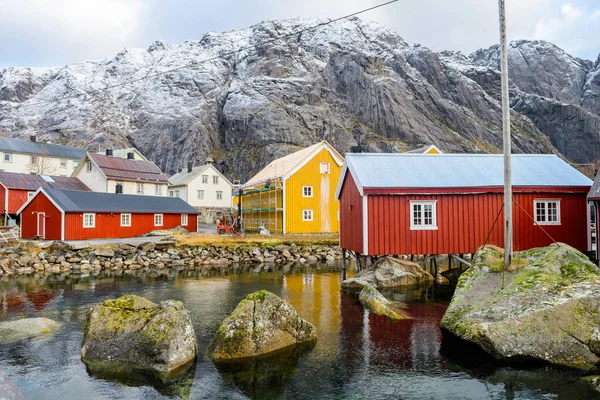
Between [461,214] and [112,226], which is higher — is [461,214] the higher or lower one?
the higher one

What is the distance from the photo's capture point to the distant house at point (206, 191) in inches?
2211

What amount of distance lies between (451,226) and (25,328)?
16.1 meters

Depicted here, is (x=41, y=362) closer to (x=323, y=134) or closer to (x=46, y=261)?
(x=46, y=261)

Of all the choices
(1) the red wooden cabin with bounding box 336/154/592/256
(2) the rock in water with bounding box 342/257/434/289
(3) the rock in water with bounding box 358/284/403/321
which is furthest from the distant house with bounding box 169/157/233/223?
(3) the rock in water with bounding box 358/284/403/321

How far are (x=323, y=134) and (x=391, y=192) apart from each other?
68156 millimetres

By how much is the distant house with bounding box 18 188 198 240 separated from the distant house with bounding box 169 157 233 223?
1731cm

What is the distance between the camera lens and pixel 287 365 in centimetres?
973

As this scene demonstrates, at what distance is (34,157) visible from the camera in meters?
58.5

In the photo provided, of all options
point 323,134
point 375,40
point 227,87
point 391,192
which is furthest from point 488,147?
point 391,192

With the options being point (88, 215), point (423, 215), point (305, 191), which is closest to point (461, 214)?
point (423, 215)

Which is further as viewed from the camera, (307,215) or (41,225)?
(307,215)

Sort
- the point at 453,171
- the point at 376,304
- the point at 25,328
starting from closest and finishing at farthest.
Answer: the point at 25,328 → the point at 376,304 → the point at 453,171

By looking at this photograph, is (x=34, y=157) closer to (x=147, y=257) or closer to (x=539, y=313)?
(x=147, y=257)

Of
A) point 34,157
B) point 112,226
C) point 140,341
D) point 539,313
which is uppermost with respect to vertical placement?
point 34,157
